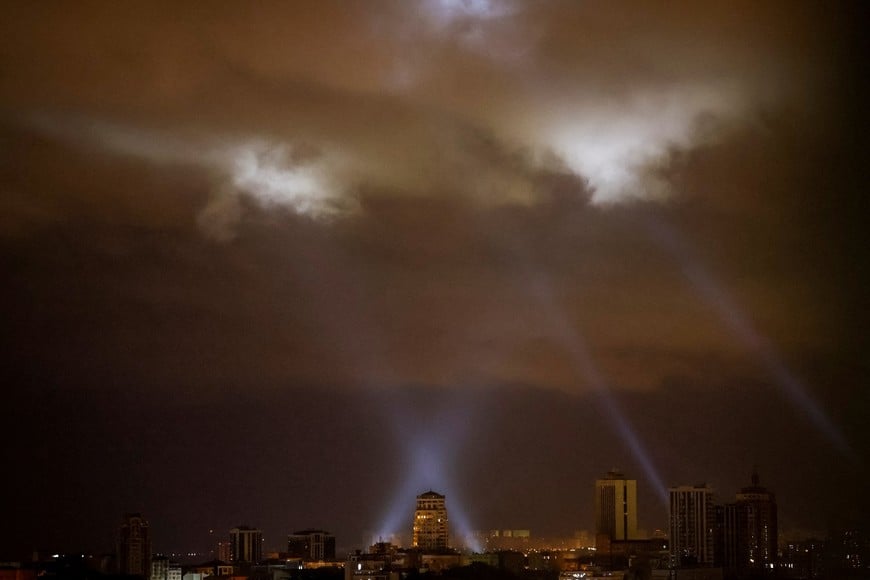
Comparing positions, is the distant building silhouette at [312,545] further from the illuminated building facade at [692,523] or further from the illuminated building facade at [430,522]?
the illuminated building facade at [692,523]

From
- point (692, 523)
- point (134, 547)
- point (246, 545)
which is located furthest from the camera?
point (246, 545)

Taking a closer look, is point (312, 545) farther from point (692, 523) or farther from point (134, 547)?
point (692, 523)

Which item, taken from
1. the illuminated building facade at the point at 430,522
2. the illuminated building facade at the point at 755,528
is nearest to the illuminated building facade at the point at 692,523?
the illuminated building facade at the point at 755,528

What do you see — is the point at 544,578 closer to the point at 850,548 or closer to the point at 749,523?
the point at 749,523

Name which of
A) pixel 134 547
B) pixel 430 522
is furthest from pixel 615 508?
pixel 134 547

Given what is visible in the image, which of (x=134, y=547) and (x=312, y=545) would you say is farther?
(x=312, y=545)
